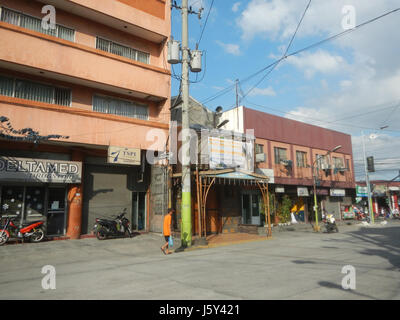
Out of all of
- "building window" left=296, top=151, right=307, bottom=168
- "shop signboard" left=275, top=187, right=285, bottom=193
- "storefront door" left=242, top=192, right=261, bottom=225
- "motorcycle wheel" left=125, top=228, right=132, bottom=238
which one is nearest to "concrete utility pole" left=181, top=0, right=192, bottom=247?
"motorcycle wheel" left=125, top=228, right=132, bottom=238

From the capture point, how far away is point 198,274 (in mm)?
7730

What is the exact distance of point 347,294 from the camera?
217 inches

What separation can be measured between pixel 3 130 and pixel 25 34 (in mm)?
4620

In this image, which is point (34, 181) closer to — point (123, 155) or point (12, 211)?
point (12, 211)

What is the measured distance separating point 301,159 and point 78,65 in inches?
836

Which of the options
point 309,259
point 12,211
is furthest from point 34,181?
point 309,259

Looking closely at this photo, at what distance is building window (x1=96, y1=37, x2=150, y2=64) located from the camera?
55.6ft

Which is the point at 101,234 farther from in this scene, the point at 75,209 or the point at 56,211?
the point at 56,211

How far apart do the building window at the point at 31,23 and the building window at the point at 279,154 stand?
17767 mm

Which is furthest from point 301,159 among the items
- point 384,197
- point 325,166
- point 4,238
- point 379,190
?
point 4,238

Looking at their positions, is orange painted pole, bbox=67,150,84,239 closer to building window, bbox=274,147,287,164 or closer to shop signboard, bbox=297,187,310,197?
building window, bbox=274,147,287,164

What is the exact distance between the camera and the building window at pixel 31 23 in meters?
14.1

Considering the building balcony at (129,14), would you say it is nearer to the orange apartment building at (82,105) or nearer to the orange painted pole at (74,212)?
the orange apartment building at (82,105)

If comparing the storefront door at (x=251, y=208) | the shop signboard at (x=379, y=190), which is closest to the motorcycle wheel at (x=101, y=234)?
the storefront door at (x=251, y=208)
